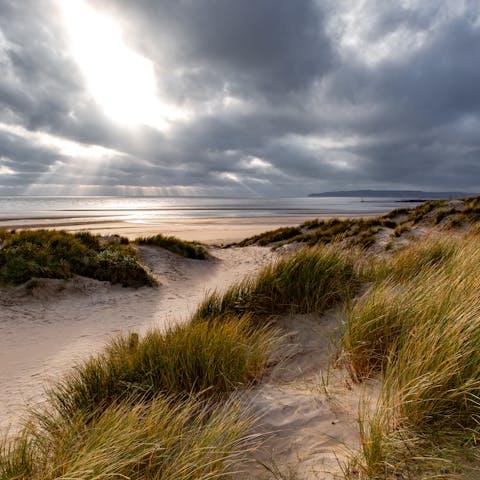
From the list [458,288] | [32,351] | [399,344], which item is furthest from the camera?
[32,351]

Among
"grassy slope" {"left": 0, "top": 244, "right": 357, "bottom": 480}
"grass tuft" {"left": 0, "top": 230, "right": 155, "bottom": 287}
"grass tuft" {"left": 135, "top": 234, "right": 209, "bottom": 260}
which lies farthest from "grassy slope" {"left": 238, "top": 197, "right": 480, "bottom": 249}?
"grassy slope" {"left": 0, "top": 244, "right": 357, "bottom": 480}

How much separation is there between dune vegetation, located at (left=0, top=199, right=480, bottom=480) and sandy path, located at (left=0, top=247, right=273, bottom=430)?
3.65 feet

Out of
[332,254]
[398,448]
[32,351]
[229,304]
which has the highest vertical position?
[332,254]

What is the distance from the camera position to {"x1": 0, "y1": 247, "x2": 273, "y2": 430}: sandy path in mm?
4176

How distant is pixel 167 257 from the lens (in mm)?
11945

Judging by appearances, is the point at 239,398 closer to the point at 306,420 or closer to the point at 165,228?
the point at 306,420

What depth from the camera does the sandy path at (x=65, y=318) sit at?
4176 mm

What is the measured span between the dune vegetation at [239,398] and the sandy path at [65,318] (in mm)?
1111

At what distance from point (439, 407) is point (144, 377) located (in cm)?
243

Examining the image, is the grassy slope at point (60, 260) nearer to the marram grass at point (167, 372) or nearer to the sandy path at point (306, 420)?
the marram grass at point (167, 372)

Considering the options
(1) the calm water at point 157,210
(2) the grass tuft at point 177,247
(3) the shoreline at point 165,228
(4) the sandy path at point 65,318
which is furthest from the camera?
(1) the calm water at point 157,210

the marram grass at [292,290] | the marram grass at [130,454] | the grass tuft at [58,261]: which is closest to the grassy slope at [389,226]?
the marram grass at [292,290]

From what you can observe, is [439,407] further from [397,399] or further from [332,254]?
[332,254]

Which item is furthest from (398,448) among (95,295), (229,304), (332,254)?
(95,295)
